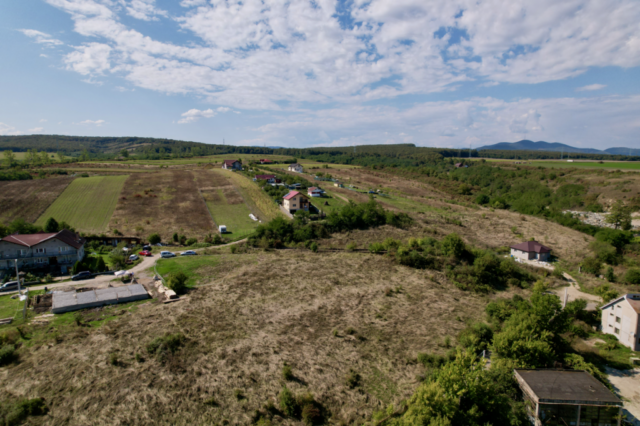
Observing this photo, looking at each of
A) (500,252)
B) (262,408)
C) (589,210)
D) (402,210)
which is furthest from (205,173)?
(589,210)

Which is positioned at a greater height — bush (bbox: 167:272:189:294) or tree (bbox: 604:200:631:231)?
tree (bbox: 604:200:631:231)

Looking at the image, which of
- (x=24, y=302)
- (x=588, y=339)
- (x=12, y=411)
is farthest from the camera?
(x=24, y=302)

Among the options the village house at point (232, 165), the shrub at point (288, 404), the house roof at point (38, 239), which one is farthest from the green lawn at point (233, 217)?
the village house at point (232, 165)

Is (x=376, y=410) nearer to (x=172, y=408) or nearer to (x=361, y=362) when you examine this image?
(x=361, y=362)

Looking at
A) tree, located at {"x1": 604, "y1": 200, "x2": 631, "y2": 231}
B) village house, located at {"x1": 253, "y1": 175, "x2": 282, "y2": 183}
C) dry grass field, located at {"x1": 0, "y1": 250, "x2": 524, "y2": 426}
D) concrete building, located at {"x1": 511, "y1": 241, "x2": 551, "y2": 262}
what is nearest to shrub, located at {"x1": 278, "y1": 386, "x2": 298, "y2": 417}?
dry grass field, located at {"x1": 0, "y1": 250, "x2": 524, "y2": 426}

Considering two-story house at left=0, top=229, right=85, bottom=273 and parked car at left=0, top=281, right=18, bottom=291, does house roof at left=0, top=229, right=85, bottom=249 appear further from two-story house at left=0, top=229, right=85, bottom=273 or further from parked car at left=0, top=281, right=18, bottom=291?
parked car at left=0, top=281, right=18, bottom=291

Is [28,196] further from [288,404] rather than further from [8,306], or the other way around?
[288,404]
